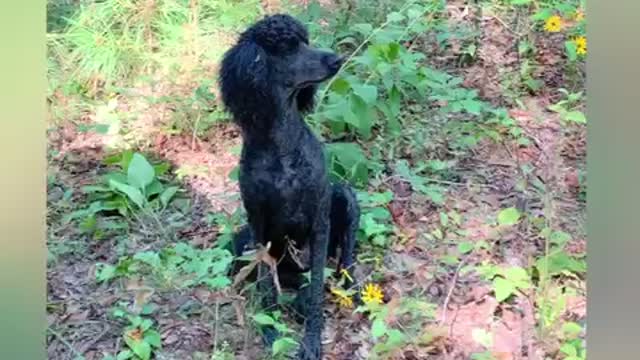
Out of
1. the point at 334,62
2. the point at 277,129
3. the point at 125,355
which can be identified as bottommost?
the point at 125,355

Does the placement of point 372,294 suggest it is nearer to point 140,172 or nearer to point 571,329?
point 571,329

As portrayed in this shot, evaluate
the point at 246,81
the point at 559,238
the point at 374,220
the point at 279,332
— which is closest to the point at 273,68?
the point at 246,81

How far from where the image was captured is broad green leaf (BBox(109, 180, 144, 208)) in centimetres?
158

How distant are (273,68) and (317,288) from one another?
331mm

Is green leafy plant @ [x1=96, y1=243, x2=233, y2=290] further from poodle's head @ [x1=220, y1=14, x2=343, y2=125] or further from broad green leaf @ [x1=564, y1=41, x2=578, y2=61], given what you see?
broad green leaf @ [x1=564, y1=41, x2=578, y2=61]

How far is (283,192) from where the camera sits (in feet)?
5.01

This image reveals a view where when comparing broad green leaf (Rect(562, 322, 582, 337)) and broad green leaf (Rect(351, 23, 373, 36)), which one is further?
broad green leaf (Rect(351, 23, 373, 36))

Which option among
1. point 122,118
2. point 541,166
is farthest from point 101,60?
point 541,166

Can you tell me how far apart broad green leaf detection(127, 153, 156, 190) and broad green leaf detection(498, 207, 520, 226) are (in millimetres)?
531

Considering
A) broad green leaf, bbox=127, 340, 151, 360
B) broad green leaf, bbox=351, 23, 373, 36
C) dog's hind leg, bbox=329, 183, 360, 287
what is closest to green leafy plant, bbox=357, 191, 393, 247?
dog's hind leg, bbox=329, 183, 360, 287

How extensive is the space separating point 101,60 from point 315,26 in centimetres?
Result: 33

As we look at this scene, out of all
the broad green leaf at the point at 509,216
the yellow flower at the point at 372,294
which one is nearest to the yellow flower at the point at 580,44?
the broad green leaf at the point at 509,216

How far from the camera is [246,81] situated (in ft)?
4.96
